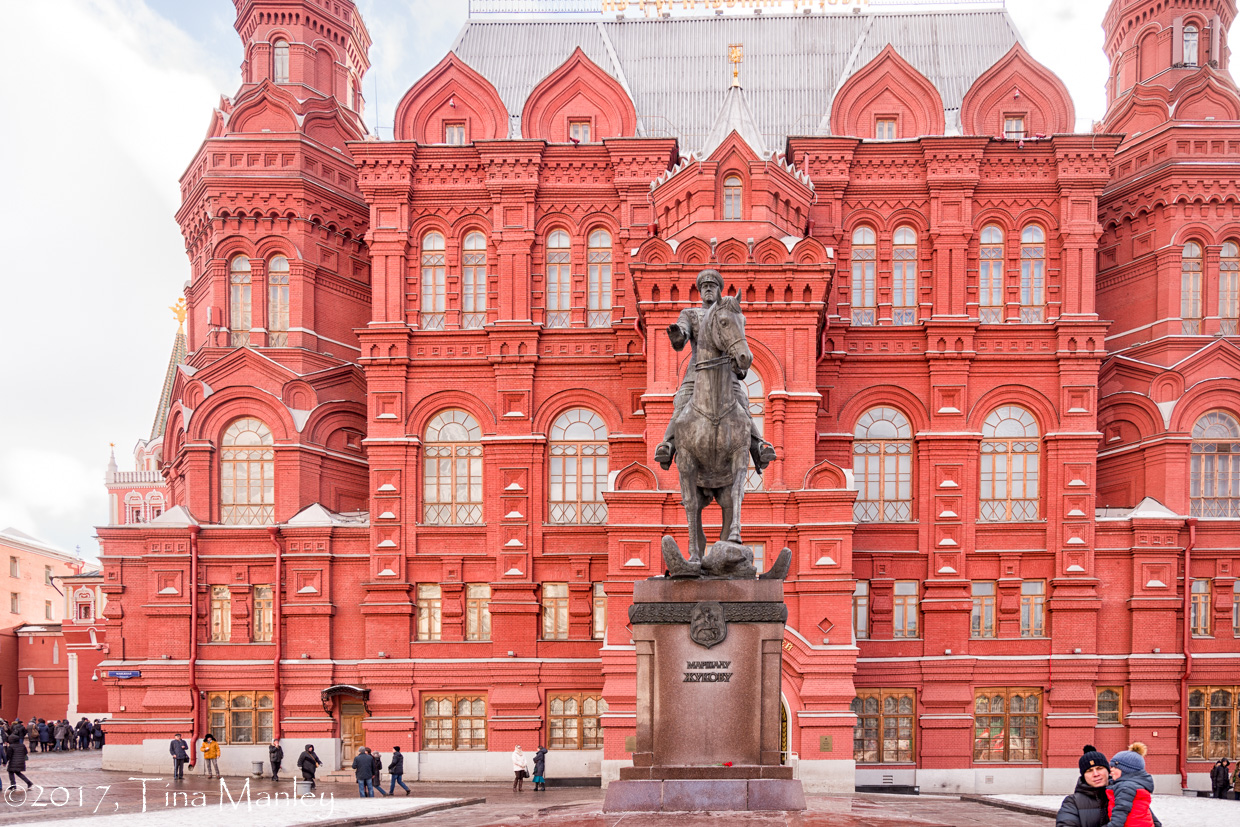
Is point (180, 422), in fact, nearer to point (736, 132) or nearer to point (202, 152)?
point (202, 152)

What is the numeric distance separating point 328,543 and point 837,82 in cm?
2119

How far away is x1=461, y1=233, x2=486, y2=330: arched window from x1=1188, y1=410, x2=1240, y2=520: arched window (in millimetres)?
20801

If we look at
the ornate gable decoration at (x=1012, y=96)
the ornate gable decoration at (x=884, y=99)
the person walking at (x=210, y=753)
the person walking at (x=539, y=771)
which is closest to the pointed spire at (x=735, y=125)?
the ornate gable decoration at (x=884, y=99)

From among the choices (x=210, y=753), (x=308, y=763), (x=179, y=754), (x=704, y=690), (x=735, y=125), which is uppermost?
(x=735, y=125)

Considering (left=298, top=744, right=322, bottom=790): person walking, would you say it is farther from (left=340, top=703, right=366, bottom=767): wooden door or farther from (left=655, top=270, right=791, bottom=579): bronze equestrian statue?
(left=655, top=270, right=791, bottom=579): bronze equestrian statue

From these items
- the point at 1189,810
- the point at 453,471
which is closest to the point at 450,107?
the point at 453,471

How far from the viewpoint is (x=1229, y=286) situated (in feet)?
112

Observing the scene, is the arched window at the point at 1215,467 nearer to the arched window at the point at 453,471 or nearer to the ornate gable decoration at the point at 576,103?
the ornate gable decoration at the point at 576,103

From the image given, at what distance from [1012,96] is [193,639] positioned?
1133 inches

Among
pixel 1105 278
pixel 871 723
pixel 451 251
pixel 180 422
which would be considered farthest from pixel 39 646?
pixel 1105 278

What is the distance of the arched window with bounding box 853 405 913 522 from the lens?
33.3 meters

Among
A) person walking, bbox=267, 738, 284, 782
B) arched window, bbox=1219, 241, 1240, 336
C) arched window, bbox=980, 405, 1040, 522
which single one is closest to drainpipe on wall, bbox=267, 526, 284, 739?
person walking, bbox=267, 738, 284, 782

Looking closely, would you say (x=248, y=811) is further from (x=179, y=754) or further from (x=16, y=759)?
(x=179, y=754)

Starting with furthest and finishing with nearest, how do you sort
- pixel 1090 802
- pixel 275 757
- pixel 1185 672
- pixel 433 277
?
pixel 433 277 < pixel 1185 672 < pixel 275 757 < pixel 1090 802
